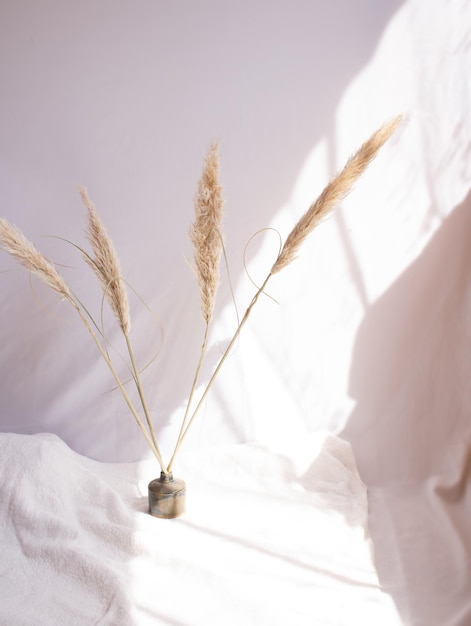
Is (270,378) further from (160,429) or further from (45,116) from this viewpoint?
(45,116)

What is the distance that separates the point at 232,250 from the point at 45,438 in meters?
0.90

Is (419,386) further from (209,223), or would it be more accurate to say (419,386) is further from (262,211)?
(209,223)

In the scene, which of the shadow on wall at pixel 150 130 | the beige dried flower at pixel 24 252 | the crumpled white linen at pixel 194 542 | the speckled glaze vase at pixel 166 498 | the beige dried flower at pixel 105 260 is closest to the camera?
the crumpled white linen at pixel 194 542

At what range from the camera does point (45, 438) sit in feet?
6.13

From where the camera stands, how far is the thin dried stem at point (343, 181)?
1463mm

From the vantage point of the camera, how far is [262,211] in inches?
77.7

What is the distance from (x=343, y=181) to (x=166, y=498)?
103 cm

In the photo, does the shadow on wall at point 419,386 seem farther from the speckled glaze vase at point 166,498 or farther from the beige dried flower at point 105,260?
the beige dried flower at point 105,260

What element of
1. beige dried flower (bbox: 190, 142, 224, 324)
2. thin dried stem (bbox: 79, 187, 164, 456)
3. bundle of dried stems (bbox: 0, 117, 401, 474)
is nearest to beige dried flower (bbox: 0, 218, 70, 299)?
bundle of dried stems (bbox: 0, 117, 401, 474)

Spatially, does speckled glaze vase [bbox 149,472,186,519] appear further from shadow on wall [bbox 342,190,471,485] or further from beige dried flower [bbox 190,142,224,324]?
shadow on wall [bbox 342,190,471,485]

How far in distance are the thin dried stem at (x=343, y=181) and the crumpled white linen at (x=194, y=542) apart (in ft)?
2.72

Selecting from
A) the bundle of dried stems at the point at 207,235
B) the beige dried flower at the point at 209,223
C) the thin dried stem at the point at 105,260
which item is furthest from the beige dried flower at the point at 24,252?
the beige dried flower at the point at 209,223

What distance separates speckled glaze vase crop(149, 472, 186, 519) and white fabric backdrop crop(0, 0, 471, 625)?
36 cm

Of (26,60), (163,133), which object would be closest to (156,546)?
(163,133)
